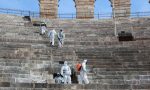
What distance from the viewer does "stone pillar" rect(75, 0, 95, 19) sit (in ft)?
160

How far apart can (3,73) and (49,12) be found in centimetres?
2235

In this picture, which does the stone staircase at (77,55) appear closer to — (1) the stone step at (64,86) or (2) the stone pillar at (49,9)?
(1) the stone step at (64,86)

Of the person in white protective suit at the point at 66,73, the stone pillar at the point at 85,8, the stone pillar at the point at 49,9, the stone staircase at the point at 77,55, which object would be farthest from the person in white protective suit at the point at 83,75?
the stone pillar at the point at 49,9

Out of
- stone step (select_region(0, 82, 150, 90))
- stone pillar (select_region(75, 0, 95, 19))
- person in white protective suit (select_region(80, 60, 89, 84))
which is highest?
stone pillar (select_region(75, 0, 95, 19))

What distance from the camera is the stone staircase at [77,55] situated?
88.1 feet

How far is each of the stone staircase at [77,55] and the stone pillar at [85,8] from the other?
502 cm

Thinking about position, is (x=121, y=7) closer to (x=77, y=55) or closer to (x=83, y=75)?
(x=77, y=55)

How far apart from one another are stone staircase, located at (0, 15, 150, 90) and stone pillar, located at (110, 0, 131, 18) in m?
4.97

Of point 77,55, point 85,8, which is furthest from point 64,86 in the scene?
point 85,8

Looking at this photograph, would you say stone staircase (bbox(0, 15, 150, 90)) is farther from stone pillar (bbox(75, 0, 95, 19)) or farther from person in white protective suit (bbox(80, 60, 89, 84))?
stone pillar (bbox(75, 0, 95, 19))

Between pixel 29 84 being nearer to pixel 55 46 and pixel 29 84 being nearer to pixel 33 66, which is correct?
pixel 33 66

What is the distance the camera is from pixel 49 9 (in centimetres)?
4934

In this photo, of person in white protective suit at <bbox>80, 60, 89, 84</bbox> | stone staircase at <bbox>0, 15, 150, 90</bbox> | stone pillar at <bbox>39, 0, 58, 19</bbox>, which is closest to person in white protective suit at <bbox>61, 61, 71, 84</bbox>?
person in white protective suit at <bbox>80, 60, 89, 84</bbox>

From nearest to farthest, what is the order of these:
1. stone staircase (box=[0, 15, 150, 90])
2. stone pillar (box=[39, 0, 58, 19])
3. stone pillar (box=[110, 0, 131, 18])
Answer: stone staircase (box=[0, 15, 150, 90]), stone pillar (box=[110, 0, 131, 18]), stone pillar (box=[39, 0, 58, 19])
